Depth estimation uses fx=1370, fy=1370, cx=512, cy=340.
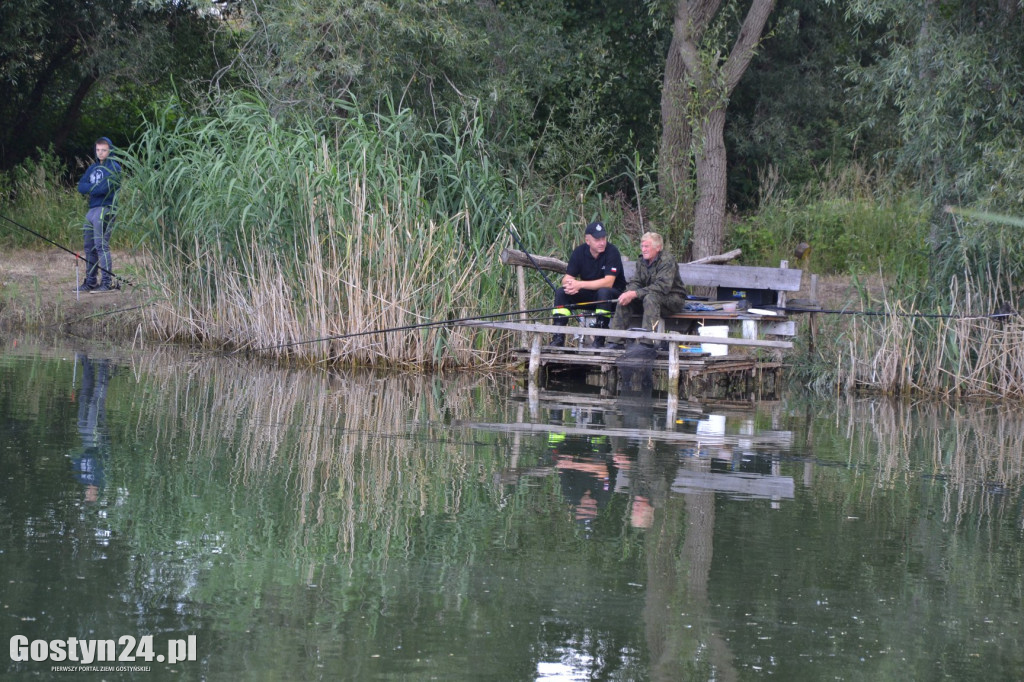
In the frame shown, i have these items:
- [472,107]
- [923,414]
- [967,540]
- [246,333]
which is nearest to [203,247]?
[246,333]

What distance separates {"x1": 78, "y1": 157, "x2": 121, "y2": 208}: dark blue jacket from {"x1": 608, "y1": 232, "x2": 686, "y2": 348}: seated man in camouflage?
19.5 ft

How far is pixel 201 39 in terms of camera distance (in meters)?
22.7

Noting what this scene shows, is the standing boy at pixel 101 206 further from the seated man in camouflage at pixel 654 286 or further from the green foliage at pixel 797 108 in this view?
the green foliage at pixel 797 108

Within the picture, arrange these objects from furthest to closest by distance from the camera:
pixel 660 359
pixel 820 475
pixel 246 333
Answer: pixel 246 333
pixel 660 359
pixel 820 475

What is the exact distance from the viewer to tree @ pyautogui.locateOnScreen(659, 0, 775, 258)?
17.9m

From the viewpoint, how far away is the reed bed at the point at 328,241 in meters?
13.5

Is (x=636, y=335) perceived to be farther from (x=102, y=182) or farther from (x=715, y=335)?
(x=102, y=182)

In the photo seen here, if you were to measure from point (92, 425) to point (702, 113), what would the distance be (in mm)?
11107

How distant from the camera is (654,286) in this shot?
13086 mm

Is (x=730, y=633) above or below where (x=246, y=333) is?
below

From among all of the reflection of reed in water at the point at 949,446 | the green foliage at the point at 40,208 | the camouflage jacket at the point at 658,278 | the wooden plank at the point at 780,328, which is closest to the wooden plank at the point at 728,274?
the wooden plank at the point at 780,328

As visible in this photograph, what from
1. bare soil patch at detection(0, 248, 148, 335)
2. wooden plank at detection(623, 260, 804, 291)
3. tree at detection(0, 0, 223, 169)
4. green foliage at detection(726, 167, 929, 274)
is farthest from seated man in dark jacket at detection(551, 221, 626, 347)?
tree at detection(0, 0, 223, 169)

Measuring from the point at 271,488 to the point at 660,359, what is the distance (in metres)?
6.52

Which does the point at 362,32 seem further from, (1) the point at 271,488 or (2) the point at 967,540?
(2) the point at 967,540
